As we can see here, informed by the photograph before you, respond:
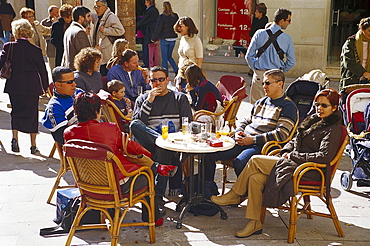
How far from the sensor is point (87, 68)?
7.41m

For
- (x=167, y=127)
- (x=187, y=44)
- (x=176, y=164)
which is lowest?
(x=176, y=164)

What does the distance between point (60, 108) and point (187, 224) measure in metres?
1.87

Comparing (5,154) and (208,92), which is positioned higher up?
(208,92)

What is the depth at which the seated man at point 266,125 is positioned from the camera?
20.0 ft

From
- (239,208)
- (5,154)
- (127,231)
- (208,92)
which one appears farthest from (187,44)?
(127,231)

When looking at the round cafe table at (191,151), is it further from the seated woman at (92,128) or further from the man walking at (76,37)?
the man walking at (76,37)

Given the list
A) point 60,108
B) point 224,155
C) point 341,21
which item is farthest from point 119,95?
point 341,21

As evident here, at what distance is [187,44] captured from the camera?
9648mm

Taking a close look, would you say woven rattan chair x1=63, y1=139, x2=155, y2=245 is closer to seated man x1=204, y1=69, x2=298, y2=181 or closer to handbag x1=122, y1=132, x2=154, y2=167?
handbag x1=122, y1=132, x2=154, y2=167

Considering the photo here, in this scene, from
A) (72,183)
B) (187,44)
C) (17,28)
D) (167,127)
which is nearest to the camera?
(167,127)

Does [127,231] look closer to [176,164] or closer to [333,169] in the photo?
[176,164]

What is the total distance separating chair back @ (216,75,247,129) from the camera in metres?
7.59

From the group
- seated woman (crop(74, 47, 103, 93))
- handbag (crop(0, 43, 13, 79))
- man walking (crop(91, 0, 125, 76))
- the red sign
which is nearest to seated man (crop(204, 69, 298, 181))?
seated woman (crop(74, 47, 103, 93))

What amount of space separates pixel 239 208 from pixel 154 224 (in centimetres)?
128
